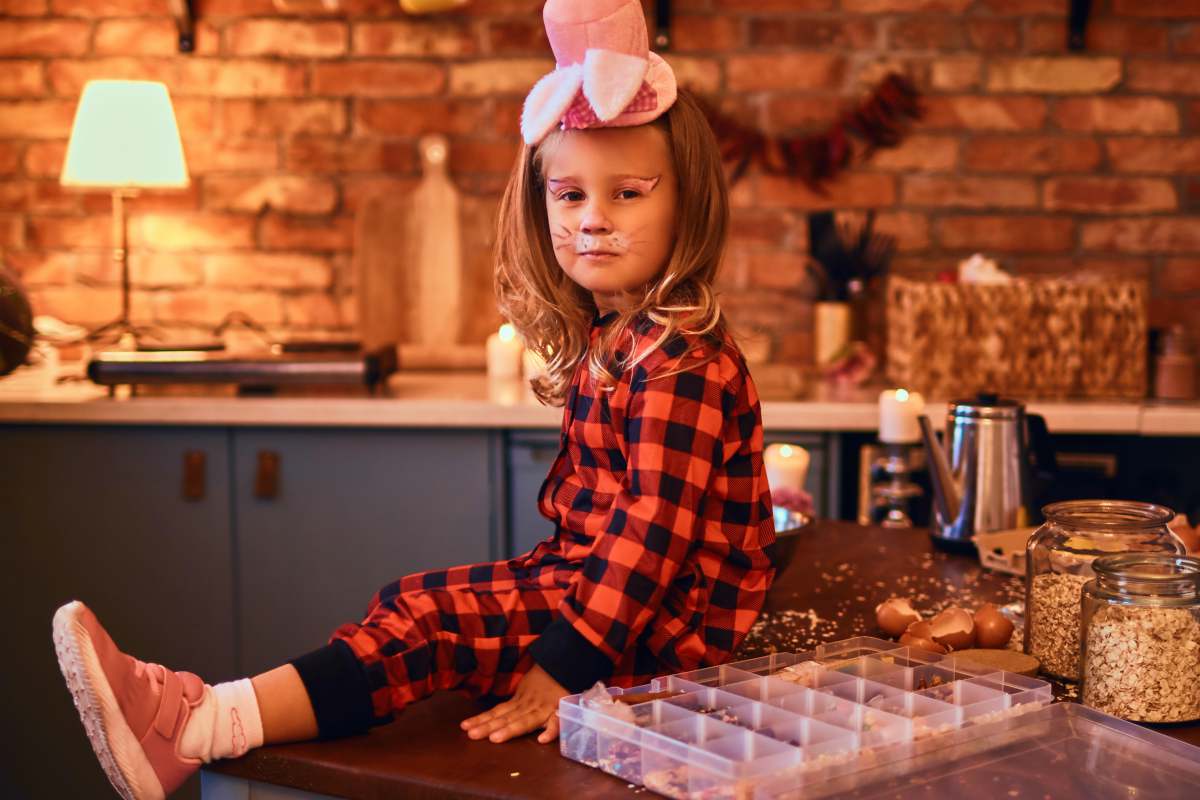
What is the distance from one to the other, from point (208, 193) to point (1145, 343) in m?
1.96

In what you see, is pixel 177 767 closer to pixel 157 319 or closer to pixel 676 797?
pixel 676 797

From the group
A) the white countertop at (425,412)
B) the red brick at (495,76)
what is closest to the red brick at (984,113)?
the white countertop at (425,412)

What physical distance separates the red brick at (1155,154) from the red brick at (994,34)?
29 cm

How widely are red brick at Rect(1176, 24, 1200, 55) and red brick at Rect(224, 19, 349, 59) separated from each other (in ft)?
5.74

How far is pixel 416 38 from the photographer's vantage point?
2816mm

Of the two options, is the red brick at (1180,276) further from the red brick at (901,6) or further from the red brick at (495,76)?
the red brick at (495,76)

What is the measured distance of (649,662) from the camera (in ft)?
3.47

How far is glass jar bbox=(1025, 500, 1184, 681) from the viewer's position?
105cm

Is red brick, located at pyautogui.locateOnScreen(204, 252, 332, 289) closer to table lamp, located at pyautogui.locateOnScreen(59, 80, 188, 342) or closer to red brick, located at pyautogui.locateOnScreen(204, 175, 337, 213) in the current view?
red brick, located at pyautogui.locateOnScreen(204, 175, 337, 213)

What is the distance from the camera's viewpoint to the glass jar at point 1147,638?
3.09 ft

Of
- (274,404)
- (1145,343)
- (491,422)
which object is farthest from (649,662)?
(1145,343)

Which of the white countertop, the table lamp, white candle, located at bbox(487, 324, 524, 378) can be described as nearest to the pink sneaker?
the white countertop

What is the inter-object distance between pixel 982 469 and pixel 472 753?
0.82m

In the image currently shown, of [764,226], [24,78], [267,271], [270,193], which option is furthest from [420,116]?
[24,78]
